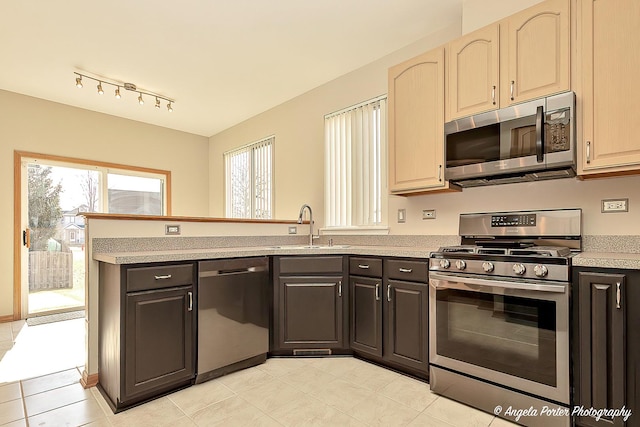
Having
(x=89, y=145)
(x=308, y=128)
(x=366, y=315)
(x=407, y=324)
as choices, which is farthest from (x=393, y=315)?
(x=89, y=145)

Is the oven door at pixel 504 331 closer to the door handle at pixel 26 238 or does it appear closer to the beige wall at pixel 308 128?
the beige wall at pixel 308 128

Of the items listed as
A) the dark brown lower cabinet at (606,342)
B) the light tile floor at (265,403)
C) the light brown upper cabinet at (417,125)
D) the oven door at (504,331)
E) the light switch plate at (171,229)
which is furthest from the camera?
the light switch plate at (171,229)

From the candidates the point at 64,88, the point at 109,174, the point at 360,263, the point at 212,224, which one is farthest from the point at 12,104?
the point at 360,263

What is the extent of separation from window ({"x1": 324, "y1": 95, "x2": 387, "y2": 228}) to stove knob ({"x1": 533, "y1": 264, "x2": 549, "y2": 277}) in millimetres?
1611

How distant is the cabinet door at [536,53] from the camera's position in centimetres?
198

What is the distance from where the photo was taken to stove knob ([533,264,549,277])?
5.87 ft

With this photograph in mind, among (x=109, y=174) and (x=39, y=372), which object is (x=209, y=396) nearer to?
(x=39, y=372)

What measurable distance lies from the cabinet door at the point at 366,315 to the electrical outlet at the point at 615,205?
4.92 ft

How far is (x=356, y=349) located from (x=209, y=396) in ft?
3.82

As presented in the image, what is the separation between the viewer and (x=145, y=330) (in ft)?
6.90

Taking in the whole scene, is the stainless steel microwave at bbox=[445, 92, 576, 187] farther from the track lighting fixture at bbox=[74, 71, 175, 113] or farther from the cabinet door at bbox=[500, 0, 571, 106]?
the track lighting fixture at bbox=[74, 71, 175, 113]

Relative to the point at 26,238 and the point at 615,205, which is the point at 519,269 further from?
the point at 26,238

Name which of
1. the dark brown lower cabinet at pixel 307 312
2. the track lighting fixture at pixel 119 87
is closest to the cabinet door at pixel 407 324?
the dark brown lower cabinet at pixel 307 312

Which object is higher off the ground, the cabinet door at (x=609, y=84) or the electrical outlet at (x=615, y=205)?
the cabinet door at (x=609, y=84)
